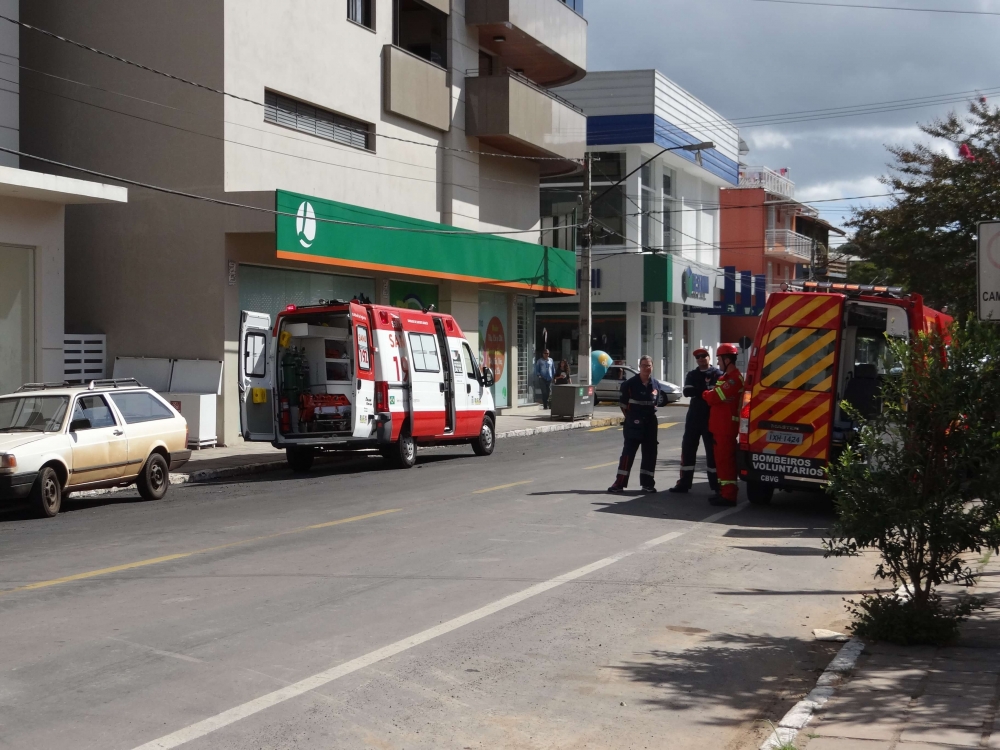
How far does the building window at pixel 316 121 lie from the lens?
23188 millimetres

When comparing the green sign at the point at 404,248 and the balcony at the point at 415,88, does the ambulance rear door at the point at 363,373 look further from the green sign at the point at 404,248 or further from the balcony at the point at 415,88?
the balcony at the point at 415,88

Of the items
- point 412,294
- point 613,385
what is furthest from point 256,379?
point 613,385

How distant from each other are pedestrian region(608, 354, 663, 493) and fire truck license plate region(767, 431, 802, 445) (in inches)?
76.1

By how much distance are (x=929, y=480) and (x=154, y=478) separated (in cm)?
1088

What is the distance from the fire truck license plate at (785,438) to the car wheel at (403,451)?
7.01 meters

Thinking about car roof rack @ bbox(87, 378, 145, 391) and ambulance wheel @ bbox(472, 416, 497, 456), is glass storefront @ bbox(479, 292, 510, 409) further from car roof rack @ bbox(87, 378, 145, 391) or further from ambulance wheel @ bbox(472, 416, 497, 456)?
car roof rack @ bbox(87, 378, 145, 391)

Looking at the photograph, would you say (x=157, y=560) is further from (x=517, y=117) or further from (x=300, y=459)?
(x=517, y=117)

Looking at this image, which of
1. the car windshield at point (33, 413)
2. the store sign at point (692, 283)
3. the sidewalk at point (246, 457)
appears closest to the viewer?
the car windshield at point (33, 413)

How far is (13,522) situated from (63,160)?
12.1m

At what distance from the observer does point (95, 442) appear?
13.9m

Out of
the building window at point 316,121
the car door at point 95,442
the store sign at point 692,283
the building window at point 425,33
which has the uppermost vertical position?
the building window at point 425,33

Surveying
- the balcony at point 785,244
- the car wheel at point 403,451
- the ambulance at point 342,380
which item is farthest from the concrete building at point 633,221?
the car wheel at point 403,451

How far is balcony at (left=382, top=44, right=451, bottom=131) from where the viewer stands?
87.8ft

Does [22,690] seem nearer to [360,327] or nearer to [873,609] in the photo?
[873,609]
